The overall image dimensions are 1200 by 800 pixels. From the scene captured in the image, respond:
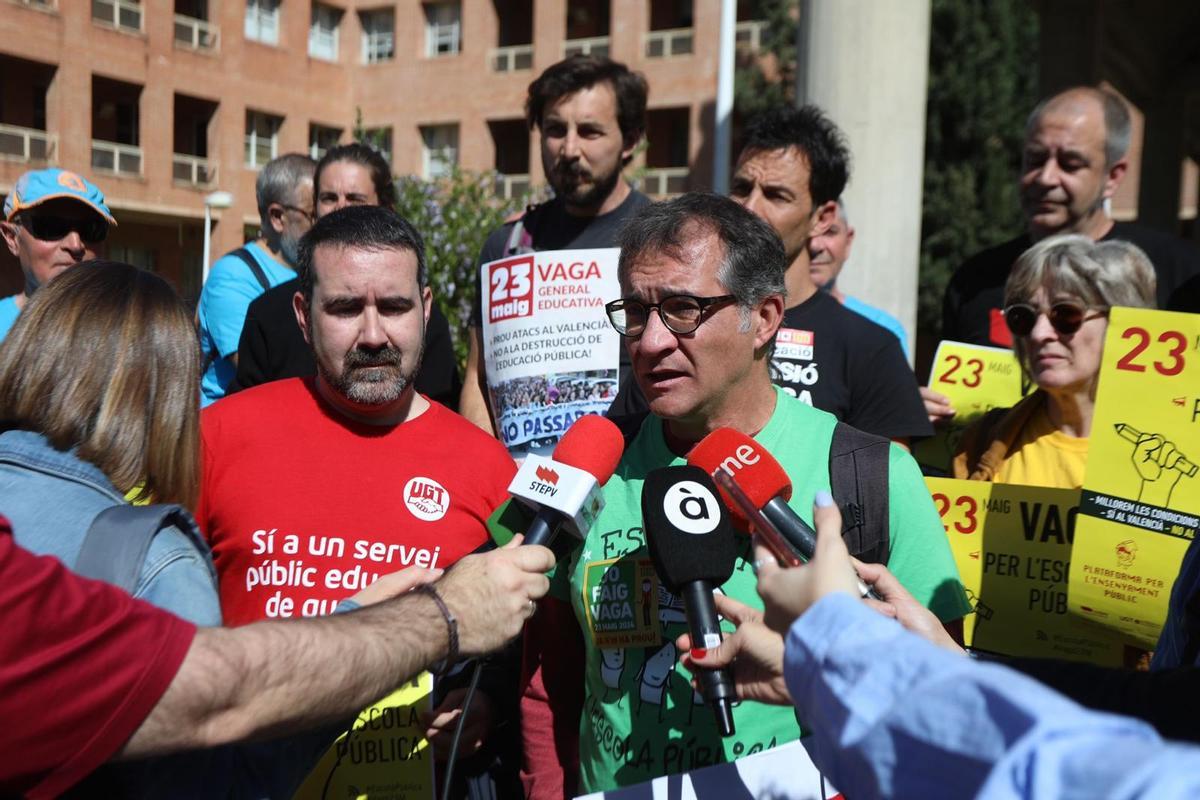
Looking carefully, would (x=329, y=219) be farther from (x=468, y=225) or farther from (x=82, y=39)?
(x=82, y=39)

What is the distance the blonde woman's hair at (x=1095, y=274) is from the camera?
10.3ft

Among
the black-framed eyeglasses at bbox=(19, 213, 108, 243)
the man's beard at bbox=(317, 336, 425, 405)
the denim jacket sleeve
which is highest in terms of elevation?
the black-framed eyeglasses at bbox=(19, 213, 108, 243)

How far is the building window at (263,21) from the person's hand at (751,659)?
2665 centimetres

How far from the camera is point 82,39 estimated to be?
74.6 feet

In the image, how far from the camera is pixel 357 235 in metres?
3.04

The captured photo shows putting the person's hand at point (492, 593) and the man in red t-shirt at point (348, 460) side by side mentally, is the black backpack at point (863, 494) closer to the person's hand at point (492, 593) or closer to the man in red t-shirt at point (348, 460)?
the person's hand at point (492, 593)

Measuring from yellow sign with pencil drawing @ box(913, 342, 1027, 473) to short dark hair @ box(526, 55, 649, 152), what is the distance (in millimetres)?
1560

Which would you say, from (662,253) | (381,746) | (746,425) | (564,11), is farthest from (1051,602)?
(564,11)

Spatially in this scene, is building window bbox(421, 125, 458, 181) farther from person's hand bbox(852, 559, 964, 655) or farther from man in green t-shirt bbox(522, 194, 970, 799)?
person's hand bbox(852, 559, 964, 655)

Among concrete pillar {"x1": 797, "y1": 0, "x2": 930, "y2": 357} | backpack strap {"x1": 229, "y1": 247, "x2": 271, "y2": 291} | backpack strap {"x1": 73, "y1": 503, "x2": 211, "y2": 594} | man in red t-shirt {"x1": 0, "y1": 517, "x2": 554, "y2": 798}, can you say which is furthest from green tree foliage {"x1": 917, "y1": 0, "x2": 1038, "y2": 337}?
backpack strap {"x1": 73, "y1": 503, "x2": 211, "y2": 594}

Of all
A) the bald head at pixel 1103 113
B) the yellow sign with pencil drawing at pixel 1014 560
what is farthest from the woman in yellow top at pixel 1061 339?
the bald head at pixel 1103 113

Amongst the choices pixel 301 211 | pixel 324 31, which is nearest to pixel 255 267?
pixel 301 211

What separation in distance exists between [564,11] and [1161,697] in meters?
30.0

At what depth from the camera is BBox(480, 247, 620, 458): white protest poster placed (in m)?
3.49
